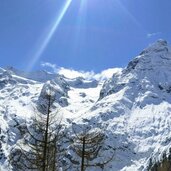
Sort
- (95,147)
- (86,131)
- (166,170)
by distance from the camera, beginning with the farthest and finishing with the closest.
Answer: (166,170)
(86,131)
(95,147)

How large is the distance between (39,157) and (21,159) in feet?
3.29

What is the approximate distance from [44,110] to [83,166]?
3901 millimetres

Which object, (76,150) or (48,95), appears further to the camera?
(76,150)

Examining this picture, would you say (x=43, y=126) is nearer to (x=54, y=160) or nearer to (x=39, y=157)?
(x=39, y=157)

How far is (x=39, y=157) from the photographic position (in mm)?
28688

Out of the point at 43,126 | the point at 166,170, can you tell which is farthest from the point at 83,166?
the point at 166,170

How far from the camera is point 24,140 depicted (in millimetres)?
29297

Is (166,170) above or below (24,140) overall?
above

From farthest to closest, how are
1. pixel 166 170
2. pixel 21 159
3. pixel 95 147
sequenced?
pixel 166 170, pixel 95 147, pixel 21 159

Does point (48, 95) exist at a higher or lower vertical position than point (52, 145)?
higher

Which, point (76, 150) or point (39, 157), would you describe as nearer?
point (39, 157)

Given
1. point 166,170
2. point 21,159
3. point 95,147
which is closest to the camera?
point 21,159

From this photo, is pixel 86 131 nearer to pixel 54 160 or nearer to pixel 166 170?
pixel 54 160

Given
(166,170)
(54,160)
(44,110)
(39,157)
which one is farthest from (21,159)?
(166,170)
